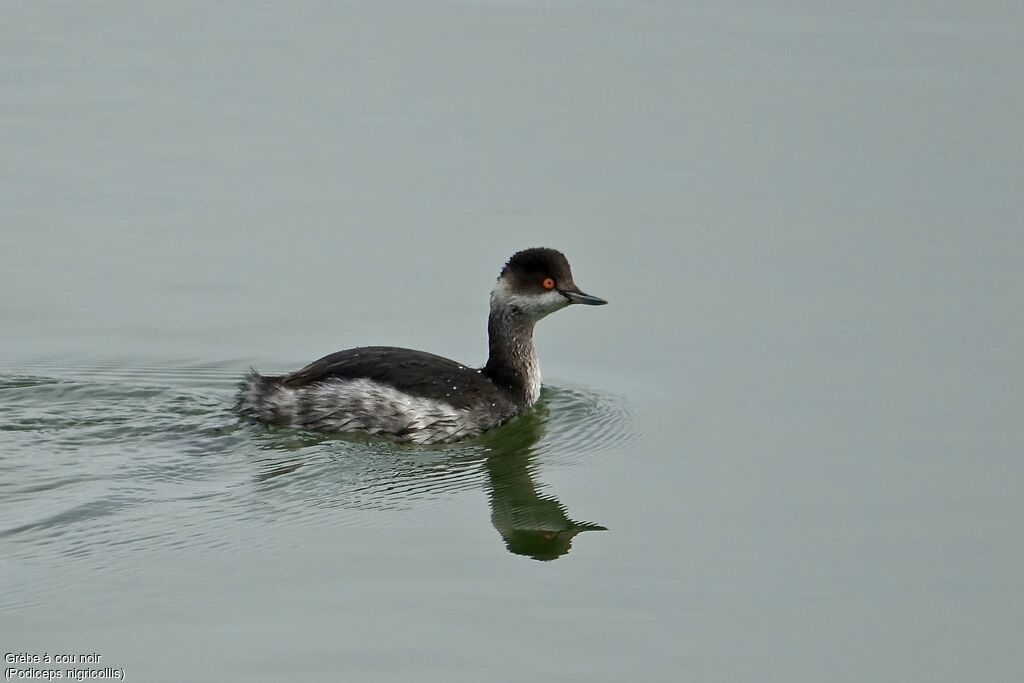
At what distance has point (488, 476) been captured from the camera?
1011cm

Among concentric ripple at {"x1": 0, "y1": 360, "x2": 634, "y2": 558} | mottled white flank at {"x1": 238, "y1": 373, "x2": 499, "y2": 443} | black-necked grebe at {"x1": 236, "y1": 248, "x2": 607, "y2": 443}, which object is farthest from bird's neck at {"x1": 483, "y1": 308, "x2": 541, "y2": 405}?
mottled white flank at {"x1": 238, "y1": 373, "x2": 499, "y2": 443}

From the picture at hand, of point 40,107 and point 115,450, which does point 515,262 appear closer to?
point 115,450

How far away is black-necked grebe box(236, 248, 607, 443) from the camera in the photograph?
1043cm

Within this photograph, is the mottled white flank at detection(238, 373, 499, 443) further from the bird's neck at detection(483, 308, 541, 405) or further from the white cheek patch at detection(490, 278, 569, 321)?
the white cheek patch at detection(490, 278, 569, 321)

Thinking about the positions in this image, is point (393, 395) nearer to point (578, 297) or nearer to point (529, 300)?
point (529, 300)

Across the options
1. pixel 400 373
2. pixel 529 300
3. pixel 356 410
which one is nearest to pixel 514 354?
pixel 529 300

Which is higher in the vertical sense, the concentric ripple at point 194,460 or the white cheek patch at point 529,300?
the white cheek patch at point 529,300

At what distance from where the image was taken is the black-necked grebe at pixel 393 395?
10430 millimetres

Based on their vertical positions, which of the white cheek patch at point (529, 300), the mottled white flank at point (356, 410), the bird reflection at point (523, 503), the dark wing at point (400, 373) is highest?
the white cheek patch at point (529, 300)

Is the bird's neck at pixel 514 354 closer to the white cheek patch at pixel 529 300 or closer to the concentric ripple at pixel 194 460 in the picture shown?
the white cheek patch at pixel 529 300

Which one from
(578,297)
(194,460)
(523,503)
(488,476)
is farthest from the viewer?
(578,297)

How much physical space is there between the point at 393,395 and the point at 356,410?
0.22 m

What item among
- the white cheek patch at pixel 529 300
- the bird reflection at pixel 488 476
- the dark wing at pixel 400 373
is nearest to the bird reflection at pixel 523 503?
the bird reflection at pixel 488 476

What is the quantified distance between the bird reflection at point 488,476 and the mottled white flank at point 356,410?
79 millimetres
